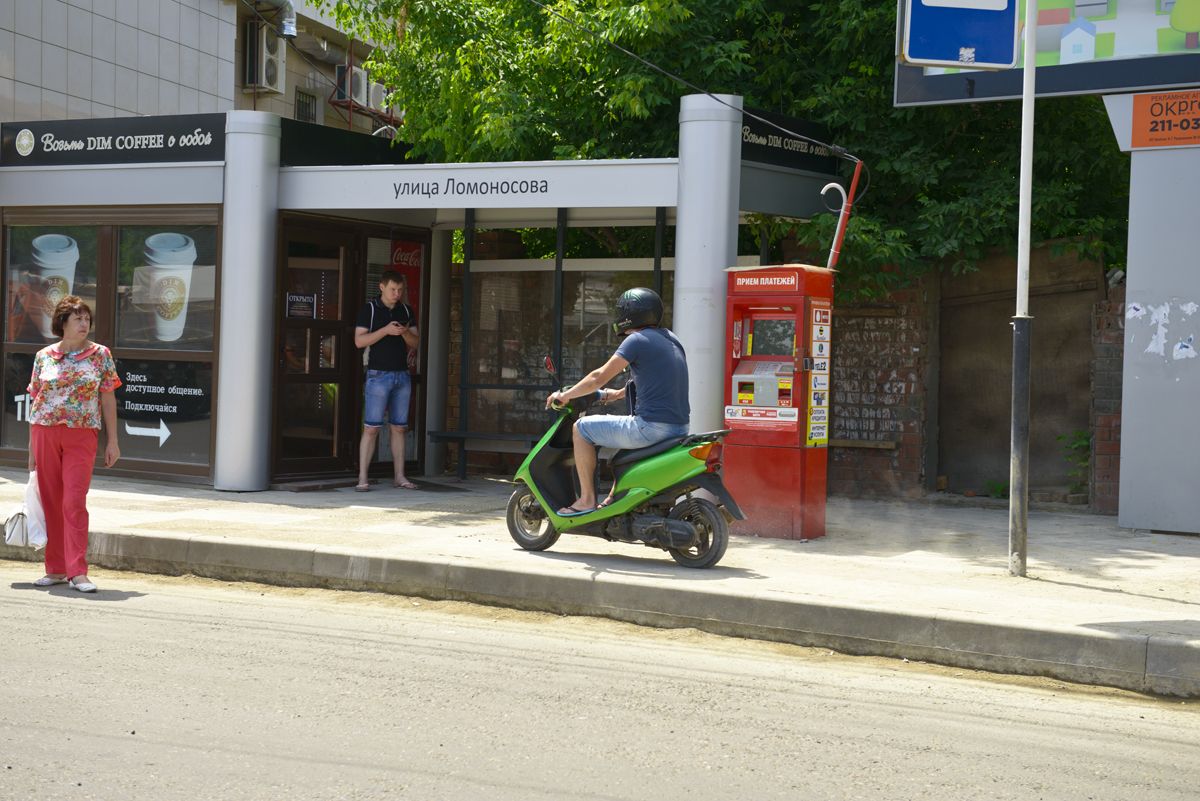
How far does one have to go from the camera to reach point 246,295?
12.1m

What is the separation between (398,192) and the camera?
12047mm

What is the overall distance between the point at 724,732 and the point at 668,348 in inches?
146

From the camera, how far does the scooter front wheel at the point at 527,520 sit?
907 centimetres

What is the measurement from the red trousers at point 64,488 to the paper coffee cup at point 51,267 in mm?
5533

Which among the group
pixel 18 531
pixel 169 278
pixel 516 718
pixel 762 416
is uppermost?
pixel 169 278

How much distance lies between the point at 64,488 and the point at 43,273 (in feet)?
19.9

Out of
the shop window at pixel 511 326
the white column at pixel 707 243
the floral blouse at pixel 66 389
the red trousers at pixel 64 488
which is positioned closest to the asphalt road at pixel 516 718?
the red trousers at pixel 64 488

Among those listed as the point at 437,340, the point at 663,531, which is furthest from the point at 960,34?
the point at 437,340

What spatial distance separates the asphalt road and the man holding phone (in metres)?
5.25

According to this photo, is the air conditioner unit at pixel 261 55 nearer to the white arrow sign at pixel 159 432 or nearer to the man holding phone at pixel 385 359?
the white arrow sign at pixel 159 432

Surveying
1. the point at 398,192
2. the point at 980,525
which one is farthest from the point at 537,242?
the point at 980,525

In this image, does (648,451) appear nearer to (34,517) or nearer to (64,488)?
(64,488)

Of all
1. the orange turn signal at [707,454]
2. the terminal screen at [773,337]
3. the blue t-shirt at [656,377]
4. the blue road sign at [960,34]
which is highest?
the blue road sign at [960,34]

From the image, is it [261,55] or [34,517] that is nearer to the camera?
[34,517]
